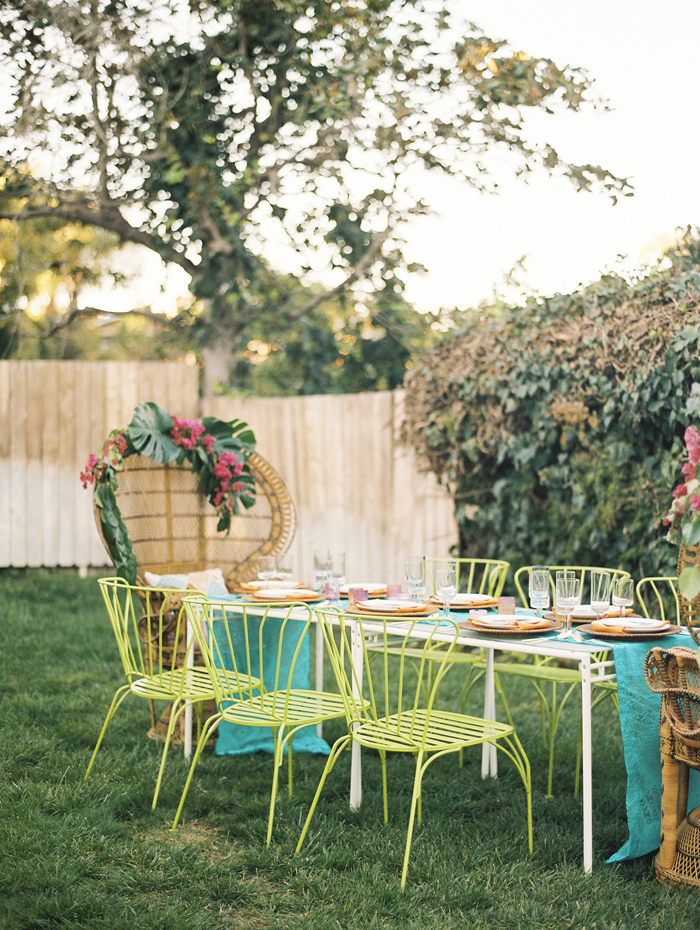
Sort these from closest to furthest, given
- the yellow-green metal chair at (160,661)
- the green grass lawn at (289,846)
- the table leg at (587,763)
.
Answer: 1. the green grass lawn at (289,846)
2. the table leg at (587,763)
3. the yellow-green metal chair at (160,661)

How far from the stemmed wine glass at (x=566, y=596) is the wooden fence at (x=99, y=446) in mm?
3748

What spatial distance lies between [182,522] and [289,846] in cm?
241

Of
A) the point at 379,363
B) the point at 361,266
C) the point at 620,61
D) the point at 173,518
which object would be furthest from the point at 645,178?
the point at 173,518

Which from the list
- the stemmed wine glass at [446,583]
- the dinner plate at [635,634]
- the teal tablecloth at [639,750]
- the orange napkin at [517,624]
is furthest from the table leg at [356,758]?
the teal tablecloth at [639,750]

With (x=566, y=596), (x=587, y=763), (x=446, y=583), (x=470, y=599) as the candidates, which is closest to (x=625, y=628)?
→ (x=566, y=596)

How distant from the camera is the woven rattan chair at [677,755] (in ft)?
7.97

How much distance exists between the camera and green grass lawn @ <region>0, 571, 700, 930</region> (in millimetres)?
2330

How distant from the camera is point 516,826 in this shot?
9.69ft

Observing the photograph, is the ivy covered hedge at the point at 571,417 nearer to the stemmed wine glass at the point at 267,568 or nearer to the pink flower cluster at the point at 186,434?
the pink flower cluster at the point at 186,434

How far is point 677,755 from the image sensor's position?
2461 mm

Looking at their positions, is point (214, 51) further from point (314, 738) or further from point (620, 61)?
point (314, 738)

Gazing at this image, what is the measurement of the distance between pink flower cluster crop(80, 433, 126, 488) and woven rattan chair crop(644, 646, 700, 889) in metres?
2.88

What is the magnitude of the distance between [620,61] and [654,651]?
204 inches

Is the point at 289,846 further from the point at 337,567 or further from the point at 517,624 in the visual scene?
the point at 337,567
